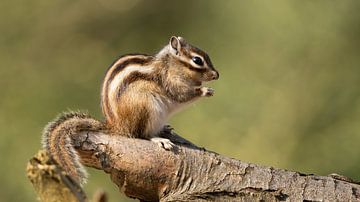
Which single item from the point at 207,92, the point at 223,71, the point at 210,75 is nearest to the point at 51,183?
the point at 207,92

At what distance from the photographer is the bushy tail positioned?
3834 mm

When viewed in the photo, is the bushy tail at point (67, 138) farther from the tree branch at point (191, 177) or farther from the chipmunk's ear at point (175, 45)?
the chipmunk's ear at point (175, 45)

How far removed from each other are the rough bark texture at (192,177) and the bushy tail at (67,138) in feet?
0.20

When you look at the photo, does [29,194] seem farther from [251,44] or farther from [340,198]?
[340,198]

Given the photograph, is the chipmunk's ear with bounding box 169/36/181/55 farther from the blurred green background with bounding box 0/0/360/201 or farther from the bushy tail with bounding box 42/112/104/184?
the blurred green background with bounding box 0/0/360/201

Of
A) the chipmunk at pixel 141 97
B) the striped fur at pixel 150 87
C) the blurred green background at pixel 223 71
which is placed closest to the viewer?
the chipmunk at pixel 141 97

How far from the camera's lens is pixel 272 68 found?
29.8ft

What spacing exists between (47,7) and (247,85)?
252 cm

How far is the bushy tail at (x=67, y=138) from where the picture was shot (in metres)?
3.83

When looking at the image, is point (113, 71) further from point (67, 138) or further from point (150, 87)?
point (67, 138)

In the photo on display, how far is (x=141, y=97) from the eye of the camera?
14.5ft

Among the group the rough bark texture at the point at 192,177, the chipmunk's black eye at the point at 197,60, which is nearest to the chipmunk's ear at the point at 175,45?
the chipmunk's black eye at the point at 197,60

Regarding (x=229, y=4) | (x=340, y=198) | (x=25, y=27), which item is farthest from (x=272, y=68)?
(x=340, y=198)

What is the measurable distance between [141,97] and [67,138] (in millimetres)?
605
